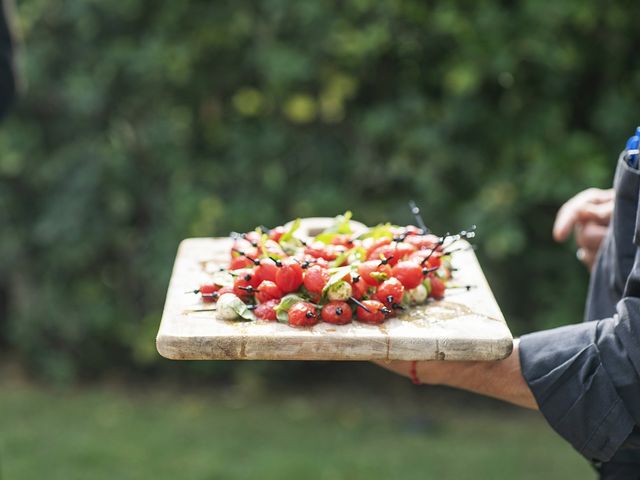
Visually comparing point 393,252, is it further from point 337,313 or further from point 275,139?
point 275,139

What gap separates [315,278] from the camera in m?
1.83

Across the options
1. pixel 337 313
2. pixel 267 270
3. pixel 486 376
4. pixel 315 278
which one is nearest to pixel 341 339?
pixel 337 313

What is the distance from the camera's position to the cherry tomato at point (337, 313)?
1.77 metres

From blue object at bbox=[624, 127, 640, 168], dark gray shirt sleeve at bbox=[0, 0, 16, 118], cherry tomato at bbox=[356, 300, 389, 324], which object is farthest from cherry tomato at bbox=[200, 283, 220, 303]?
dark gray shirt sleeve at bbox=[0, 0, 16, 118]

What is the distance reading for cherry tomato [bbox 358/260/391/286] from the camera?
A: 1.86 m

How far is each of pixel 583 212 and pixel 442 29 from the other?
5.94 feet

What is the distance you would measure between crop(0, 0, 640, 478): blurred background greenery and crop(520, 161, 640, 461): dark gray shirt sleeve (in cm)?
201

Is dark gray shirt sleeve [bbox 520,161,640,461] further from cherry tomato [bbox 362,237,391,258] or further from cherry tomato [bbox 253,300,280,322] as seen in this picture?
cherry tomato [bbox 253,300,280,322]

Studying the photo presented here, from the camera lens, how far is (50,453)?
4.14 metres

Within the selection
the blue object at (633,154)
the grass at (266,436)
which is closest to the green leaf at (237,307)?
the blue object at (633,154)

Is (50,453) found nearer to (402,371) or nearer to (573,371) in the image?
(402,371)

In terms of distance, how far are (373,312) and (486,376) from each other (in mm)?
316

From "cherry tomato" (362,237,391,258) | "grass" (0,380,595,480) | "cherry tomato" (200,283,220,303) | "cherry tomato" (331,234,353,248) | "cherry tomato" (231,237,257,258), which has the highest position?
"cherry tomato" (362,237,391,258)

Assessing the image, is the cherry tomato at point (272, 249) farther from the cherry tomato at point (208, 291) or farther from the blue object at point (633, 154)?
the blue object at point (633, 154)
